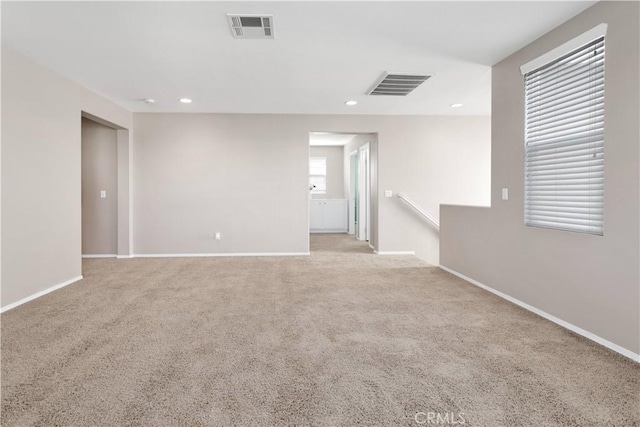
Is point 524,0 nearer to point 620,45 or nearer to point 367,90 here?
point 620,45

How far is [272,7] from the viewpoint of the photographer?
2701 millimetres

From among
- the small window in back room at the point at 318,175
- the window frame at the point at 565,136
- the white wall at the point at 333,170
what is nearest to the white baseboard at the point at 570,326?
the window frame at the point at 565,136

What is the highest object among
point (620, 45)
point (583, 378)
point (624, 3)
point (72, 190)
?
point (624, 3)

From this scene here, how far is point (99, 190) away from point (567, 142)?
653 centimetres

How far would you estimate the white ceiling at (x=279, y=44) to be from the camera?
108 inches

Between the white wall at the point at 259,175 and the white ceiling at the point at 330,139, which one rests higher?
the white ceiling at the point at 330,139

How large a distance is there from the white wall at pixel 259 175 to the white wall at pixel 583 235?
2.39 m

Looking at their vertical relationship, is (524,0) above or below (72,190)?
above

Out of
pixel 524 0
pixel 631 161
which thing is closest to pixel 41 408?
pixel 631 161

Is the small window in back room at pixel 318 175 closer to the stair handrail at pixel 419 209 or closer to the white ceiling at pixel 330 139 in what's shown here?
the white ceiling at pixel 330 139

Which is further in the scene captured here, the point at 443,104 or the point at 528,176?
the point at 443,104

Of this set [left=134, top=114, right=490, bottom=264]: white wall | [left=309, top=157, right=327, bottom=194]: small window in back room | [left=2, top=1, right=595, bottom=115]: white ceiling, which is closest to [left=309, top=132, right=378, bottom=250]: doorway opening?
[left=309, top=157, right=327, bottom=194]: small window in back room

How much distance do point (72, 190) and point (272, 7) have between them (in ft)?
10.9

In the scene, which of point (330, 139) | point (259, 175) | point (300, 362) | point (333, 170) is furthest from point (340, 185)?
point (300, 362)
